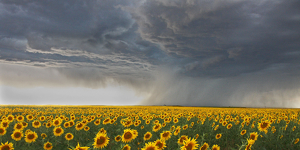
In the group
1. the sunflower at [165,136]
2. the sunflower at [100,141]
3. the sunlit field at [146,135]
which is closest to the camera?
the sunflower at [100,141]

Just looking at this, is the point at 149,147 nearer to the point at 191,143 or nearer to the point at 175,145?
the point at 191,143

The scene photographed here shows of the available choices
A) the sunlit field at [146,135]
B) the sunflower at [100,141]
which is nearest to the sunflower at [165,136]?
the sunlit field at [146,135]

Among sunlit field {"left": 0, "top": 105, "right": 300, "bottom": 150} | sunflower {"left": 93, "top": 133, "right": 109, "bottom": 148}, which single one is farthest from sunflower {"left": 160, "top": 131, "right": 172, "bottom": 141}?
sunflower {"left": 93, "top": 133, "right": 109, "bottom": 148}

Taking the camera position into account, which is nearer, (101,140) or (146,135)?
(101,140)

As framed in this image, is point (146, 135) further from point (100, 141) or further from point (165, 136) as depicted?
point (100, 141)

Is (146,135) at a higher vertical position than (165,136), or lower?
lower

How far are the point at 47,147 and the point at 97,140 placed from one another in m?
3.09

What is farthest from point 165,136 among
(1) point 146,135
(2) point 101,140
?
(2) point 101,140

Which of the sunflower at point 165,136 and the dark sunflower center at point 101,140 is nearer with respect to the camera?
the dark sunflower center at point 101,140

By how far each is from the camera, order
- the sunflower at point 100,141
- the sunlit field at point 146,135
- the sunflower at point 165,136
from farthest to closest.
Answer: the sunflower at point 165,136 < the sunlit field at point 146,135 < the sunflower at point 100,141

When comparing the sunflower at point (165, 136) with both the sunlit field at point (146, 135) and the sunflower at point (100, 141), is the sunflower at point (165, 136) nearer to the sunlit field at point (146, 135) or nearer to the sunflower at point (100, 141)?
the sunlit field at point (146, 135)

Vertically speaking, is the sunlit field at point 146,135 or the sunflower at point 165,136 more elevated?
the sunflower at point 165,136

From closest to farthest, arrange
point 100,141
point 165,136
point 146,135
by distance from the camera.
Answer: point 100,141 → point 165,136 → point 146,135

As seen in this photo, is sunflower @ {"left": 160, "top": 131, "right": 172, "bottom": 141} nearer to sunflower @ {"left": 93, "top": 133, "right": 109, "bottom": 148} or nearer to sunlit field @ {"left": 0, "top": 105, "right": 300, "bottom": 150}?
sunlit field @ {"left": 0, "top": 105, "right": 300, "bottom": 150}
